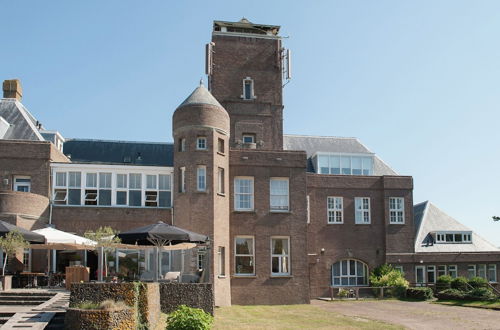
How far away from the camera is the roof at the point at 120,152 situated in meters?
39.7

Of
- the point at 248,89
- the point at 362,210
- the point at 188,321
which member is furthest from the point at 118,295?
the point at 362,210

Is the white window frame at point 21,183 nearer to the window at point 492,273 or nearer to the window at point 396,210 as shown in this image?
the window at point 396,210

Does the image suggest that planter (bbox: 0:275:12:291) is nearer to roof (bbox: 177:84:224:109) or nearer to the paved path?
roof (bbox: 177:84:224:109)

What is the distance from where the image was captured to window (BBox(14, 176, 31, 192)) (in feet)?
102

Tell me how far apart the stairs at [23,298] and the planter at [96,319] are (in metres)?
5.51

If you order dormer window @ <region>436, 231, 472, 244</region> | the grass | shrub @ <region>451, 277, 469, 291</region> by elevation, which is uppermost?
dormer window @ <region>436, 231, 472, 244</region>

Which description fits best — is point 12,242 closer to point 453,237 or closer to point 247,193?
point 247,193


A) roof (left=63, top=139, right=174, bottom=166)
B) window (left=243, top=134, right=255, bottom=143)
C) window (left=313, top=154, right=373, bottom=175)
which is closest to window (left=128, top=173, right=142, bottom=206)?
roof (left=63, top=139, right=174, bottom=166)

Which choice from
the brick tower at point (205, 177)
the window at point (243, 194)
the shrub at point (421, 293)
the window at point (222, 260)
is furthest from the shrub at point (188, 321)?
the shrub at point (421, 293)

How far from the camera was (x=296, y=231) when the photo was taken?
33.1 meters

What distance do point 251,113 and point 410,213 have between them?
39.4 feet

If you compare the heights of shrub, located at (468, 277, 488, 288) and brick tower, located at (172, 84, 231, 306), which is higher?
brick tower, located at (172, 84, 231, 306)

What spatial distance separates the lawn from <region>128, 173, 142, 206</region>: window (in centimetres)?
764

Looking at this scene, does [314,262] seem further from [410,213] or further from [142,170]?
[142,170]
